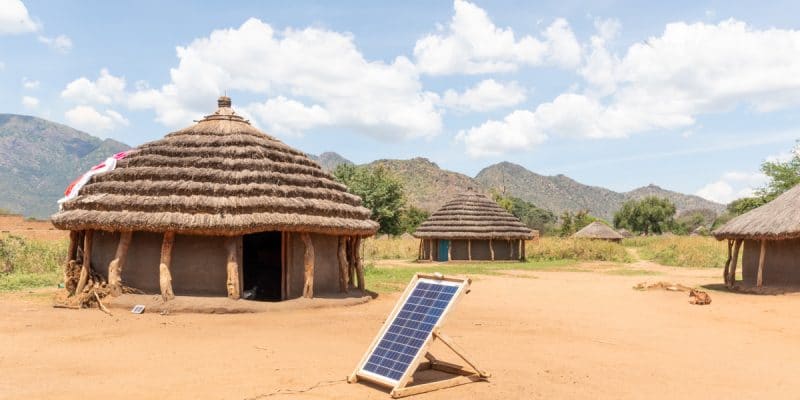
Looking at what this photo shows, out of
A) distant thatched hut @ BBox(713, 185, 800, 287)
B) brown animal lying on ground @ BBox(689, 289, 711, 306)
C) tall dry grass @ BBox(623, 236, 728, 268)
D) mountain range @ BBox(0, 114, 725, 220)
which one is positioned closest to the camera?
brown animal lying on ground @ BBox(689, 289, 711, 306)

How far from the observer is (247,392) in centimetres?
603

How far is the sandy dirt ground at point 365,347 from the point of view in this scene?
246 inches

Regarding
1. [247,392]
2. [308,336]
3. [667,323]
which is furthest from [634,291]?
[247,392]

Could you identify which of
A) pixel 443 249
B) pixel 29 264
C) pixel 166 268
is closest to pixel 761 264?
pixel 166 268

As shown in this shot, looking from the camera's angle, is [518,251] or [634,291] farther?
[518,251]

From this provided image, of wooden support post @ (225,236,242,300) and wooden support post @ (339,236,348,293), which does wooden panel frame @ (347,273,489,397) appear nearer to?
wooden support post @ (225,236,242,300)

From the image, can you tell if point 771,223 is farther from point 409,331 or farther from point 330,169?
point 330,169

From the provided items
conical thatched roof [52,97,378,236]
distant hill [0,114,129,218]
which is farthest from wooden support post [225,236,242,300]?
distant hill [0,114,129,218]

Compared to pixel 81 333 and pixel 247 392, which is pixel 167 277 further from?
pixel 247 392

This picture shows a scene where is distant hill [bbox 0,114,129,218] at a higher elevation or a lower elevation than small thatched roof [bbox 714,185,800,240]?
higher

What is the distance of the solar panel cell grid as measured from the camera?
612 centimetres

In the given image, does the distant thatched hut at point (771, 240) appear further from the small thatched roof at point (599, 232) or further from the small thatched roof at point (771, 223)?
the small thatched roof at point (599, 232)

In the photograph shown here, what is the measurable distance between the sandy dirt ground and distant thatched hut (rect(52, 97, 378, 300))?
3.15 feet

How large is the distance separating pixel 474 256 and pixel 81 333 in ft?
71.1
